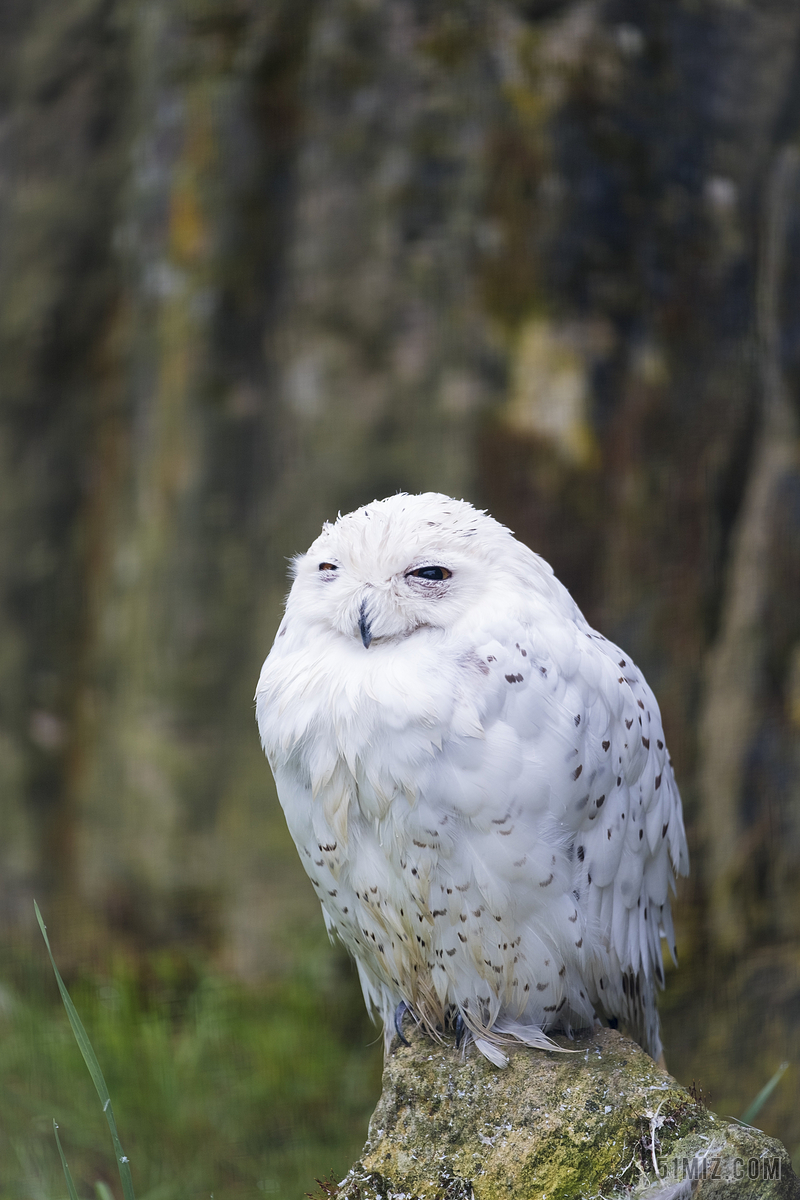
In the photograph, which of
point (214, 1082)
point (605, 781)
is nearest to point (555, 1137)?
point (605, 781)

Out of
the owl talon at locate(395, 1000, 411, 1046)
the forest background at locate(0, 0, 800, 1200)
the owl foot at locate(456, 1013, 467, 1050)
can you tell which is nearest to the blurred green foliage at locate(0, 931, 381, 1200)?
the forest background at locate(0, 0, 800, 1200)

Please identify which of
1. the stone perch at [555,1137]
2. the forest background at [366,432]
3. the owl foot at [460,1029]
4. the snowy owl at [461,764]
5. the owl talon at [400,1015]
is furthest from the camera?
the forest background at [366,432]

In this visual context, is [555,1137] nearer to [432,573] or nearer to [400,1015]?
[400,1015]

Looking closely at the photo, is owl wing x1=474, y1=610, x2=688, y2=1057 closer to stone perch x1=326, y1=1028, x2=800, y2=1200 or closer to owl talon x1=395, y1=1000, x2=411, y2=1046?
stone perch x1=326, y1=1028, x2=800, y2=1200

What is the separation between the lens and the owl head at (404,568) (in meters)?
1.74

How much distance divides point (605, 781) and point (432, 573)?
53 cm

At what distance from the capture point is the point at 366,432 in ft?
10.1

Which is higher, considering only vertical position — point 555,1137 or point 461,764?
point 461,764

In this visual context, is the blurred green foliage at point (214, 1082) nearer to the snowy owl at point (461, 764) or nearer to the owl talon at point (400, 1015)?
the owl talon at point (400, 1015)

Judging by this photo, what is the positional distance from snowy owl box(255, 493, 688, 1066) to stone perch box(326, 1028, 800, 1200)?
0.10m

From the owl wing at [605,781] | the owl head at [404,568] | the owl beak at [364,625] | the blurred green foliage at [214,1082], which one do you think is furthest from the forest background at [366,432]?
the owl beak at [364,625]

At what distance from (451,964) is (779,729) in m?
1.74

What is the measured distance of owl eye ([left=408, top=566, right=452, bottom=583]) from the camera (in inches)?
68.9

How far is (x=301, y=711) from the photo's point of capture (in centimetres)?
179
